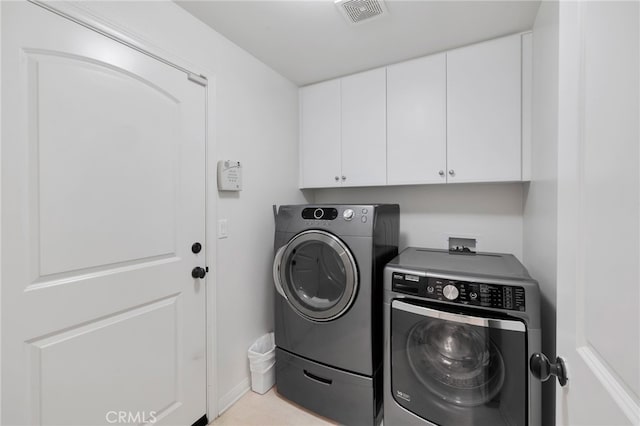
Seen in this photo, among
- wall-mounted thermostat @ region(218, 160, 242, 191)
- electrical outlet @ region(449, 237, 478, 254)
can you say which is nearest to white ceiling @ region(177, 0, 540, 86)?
wall-mounted thermostat @ region(218, 160, 242, 191)

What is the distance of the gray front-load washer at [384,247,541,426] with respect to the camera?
1.16 meters

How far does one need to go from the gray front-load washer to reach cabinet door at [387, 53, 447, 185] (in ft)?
2.33

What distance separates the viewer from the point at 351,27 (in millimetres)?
1596

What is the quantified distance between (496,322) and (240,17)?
81.1 inches

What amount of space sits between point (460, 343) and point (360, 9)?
183 centimetres

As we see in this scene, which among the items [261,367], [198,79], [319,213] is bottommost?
[261,367]

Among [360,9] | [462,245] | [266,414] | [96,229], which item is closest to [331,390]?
[266,414]

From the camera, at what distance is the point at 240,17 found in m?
1.52

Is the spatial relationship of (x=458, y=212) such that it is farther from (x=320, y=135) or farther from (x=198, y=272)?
(x=198, y=272)

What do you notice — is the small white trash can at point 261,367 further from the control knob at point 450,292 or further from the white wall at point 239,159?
the control knob at point 450,292

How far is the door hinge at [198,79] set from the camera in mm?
1504

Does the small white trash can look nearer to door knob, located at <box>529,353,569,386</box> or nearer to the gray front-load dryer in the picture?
the gray front-load dryer

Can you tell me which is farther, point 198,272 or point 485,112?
point 485,112

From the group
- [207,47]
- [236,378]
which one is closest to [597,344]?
[236,378]
